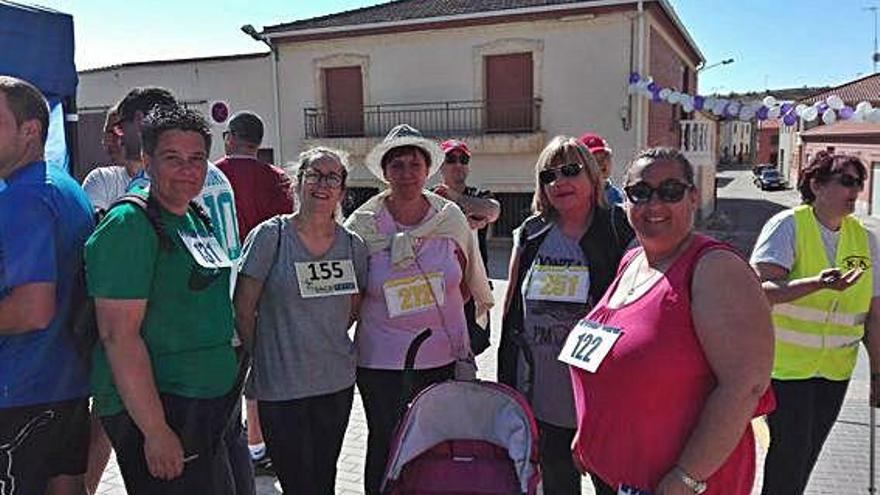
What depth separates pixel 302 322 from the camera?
2717 millimetres

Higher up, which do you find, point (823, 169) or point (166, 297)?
point (823, 169)

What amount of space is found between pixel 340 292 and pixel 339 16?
15680mm

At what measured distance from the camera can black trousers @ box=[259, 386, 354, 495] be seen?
2729 millimetres

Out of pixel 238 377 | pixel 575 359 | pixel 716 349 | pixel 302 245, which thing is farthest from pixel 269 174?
pixel 716 349

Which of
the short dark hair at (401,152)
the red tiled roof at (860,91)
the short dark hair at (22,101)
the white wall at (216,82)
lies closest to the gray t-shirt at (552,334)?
the short dark hair at (401,152)

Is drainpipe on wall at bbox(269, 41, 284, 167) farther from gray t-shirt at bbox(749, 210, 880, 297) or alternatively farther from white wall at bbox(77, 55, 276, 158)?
gray t-shirt at bbox(749, 210, 880, 297)

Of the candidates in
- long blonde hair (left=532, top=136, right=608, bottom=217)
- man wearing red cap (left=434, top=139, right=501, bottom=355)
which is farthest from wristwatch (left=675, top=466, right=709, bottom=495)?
man wearing red cap (left=434, top=139, right=501, bottom=355)

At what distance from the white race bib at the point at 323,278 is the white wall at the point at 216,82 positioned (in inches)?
591

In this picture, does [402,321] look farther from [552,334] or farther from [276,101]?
[276,101]

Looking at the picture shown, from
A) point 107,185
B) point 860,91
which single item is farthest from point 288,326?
point 860,91

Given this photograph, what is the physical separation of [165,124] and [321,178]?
2.35 feet

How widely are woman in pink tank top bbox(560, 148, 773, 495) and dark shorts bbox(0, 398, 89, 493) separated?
1.64m

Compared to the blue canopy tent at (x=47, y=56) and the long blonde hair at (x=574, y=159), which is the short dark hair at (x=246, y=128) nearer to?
the blue canopy tent at (x=47, y=56)

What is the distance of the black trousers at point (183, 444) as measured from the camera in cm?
209
